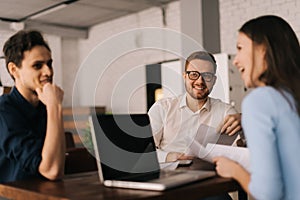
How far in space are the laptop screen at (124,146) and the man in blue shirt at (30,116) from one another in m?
0.21

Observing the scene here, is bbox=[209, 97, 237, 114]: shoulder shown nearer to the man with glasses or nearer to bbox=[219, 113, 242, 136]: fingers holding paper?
the man with glasses

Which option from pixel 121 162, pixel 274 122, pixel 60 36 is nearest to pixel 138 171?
pixel 121 162

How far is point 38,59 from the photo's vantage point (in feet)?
6.01

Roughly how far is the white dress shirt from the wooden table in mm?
895

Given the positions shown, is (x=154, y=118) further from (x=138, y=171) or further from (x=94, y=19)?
(x=94, y=19)

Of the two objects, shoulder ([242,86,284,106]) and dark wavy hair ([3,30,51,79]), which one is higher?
dark wavy hair ([3,30,51,79])

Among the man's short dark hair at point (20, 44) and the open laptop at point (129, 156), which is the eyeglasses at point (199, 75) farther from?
the man's short dark hair at point (20, 44)

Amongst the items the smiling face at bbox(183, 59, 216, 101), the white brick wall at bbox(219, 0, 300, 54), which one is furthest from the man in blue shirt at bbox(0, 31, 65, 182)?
the white brick wall at bbox(219, 0, 300, 54)

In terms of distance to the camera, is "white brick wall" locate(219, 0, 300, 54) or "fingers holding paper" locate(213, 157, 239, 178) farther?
"white brick wall" locate(219, 0, 300, 54)

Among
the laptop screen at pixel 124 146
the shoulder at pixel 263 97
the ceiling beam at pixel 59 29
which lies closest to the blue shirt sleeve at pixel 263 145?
the shoulder at pixel 263 97

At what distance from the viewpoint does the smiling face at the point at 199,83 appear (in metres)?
2.48

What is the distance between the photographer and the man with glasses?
97.2 inches

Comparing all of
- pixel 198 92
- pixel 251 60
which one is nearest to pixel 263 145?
pixel 251 60

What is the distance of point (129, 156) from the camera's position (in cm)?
161
